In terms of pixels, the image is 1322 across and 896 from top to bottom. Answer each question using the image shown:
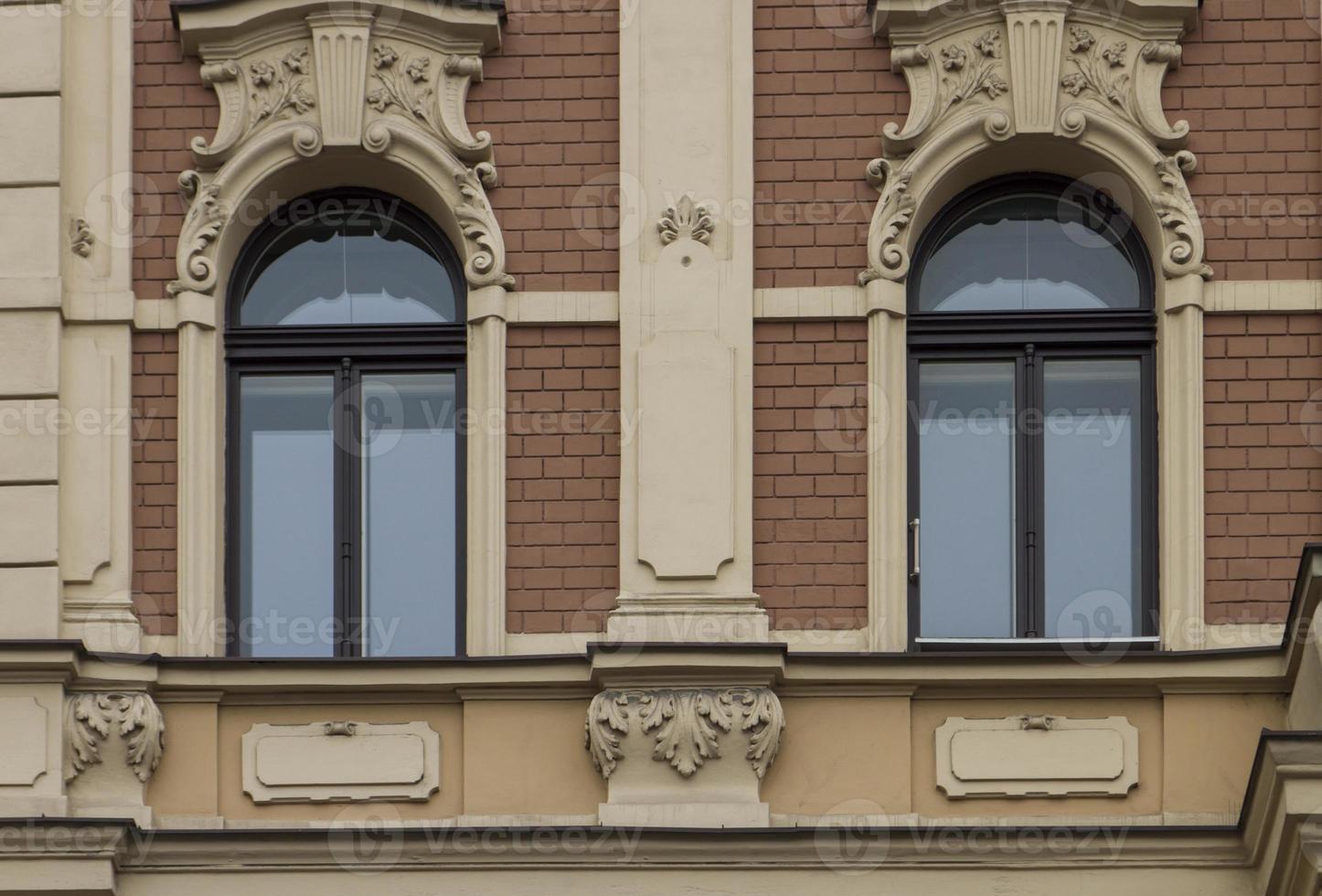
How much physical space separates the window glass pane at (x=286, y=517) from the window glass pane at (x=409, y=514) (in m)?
0.21

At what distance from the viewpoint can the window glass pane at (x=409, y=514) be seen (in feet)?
56.3

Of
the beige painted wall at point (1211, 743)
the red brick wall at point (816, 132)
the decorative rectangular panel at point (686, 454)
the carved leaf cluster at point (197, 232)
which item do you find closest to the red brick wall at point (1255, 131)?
the red brick wall at point (816, 132)

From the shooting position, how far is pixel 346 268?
58.3 ft

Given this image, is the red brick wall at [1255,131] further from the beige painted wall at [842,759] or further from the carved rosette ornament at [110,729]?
the carved rosette ornament at [110,729]

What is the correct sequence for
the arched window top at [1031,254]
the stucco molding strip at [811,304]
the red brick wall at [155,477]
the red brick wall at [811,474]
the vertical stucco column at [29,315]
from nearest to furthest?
the vertical stucco column at [29,315], the red brick wall at [811,474], the red brick wall at [155,477], the stucco molding strip at [811,304], the arched window top at [1031,254]

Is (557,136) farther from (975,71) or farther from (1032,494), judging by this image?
(1032,494)

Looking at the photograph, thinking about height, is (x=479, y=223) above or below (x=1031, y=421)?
above

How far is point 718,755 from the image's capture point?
16.2 meters

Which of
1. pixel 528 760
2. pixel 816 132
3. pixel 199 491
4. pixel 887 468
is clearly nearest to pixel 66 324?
pixel 199 491

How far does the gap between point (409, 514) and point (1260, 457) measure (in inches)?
174

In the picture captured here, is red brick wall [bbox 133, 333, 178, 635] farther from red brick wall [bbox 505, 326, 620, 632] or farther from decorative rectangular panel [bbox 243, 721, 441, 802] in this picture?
red brick wall [bbox 505, 326, 620, 632]

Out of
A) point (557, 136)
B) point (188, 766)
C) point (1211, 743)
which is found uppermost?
point (557, 136)

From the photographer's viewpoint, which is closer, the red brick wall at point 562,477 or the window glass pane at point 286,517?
the red brick wall at point 562,477

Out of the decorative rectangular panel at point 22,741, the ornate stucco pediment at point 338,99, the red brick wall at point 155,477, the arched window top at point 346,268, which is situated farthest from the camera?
the arched window top at point 346,268
